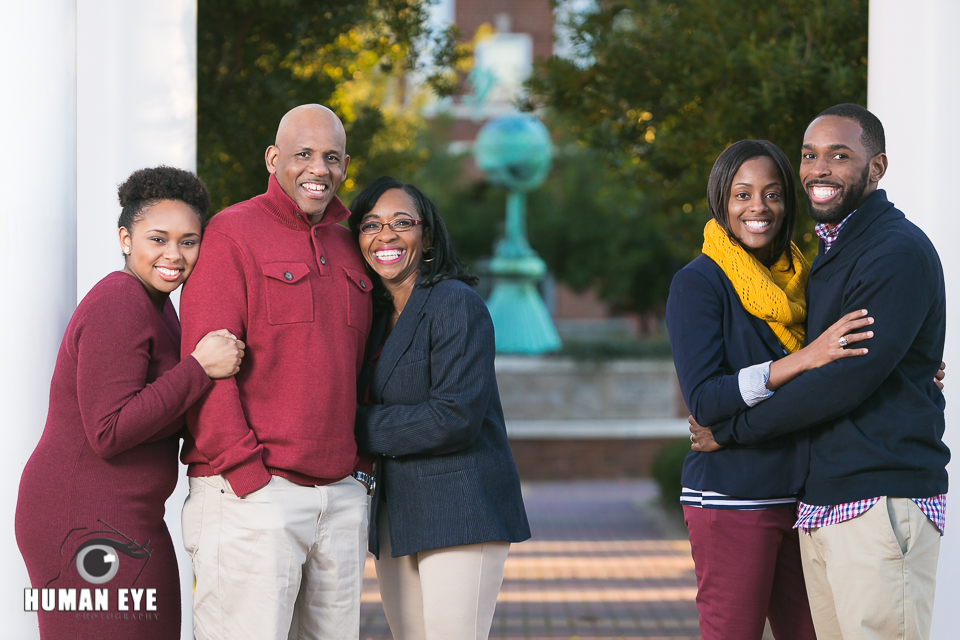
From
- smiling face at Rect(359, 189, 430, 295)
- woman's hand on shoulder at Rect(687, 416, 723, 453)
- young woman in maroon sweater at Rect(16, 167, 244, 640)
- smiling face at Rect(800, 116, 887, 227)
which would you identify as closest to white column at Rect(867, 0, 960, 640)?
smiling face at Rect(800, 116, 887, 227)

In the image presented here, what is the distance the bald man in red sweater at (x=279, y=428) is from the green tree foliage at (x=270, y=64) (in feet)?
8.37

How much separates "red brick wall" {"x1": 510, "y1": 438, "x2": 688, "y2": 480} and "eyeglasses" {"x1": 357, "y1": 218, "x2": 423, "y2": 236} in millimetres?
8403

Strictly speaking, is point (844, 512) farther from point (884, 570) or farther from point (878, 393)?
point (878, 393)

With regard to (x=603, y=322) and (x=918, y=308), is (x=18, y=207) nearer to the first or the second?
(x=918, y=308)

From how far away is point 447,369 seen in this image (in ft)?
9.25

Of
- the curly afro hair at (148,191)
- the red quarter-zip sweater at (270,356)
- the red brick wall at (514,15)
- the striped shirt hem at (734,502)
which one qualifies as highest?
the red brick wall at (514,15)

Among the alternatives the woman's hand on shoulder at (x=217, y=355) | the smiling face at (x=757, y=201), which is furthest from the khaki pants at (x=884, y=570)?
the woman's hand on shoulder at (x=217, y=355)

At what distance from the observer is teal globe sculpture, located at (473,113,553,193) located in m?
12.5

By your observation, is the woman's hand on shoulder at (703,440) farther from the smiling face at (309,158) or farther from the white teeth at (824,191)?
the smiling face at (309,158)

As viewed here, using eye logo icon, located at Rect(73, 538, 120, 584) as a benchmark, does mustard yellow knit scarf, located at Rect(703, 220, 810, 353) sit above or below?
above

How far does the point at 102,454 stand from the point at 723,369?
1.79m

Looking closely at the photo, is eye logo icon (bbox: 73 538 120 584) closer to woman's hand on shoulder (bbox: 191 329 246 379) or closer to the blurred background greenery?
woman's hand on shoulder (bbox: 191 329 246 379)

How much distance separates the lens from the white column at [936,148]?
3.22 meters

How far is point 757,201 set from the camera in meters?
2.76
